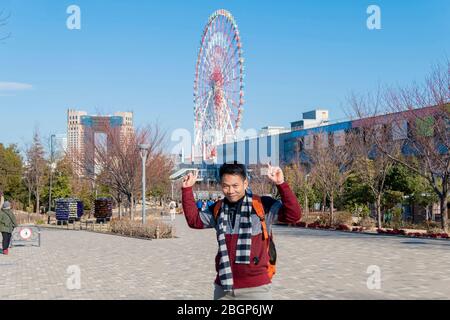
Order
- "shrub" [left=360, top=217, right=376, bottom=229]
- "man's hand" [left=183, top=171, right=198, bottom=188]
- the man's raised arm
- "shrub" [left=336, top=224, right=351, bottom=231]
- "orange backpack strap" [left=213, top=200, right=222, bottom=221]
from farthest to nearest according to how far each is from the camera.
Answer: "shrub" [left=336, top=224, right=351, bottom=231] → "shrub" [left=360, top=217, right=376, bottom=229] → "man's hand" [left=183, top=171, right=198, bottom=188] → the man's raised arm → "orange backpack strap" [left=213, top=200, right=222, bottom=221]

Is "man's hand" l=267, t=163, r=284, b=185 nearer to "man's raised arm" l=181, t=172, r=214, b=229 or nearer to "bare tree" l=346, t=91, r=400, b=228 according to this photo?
"man's raised arm" l=181, t=172, r=214, b=229

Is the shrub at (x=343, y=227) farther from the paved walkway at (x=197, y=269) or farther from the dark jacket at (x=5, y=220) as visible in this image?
the dark jacket at (x=5, y=220)

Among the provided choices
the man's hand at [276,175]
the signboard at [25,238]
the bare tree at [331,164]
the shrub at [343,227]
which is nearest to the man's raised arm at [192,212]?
the man's hand at [276,175]

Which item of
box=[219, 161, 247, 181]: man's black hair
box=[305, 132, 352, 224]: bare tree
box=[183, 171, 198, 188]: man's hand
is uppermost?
box=[305, 132, 352, 224]: bare tree

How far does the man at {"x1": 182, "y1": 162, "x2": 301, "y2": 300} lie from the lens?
462 centimetres

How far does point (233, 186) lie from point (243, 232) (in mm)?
362

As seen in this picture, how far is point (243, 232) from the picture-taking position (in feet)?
15.2

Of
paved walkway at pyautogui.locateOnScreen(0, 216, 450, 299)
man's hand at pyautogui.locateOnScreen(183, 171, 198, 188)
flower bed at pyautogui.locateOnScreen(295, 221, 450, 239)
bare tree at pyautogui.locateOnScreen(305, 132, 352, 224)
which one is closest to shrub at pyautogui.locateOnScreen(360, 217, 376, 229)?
flower bed at pyautogui.locateOnScreen(295, 221, 450, 239)

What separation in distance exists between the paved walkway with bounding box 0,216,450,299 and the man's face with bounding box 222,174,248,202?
5734 millimetres

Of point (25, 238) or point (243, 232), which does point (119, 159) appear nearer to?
point (25, 238)

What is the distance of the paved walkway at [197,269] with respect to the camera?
10.6 metres

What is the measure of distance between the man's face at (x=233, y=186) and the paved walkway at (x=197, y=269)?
5.73 metres
